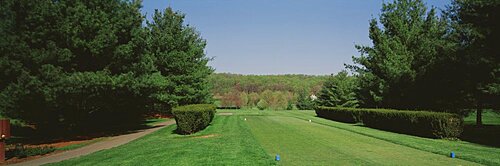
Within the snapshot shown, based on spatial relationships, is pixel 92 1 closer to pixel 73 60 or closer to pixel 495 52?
pixel 73 60

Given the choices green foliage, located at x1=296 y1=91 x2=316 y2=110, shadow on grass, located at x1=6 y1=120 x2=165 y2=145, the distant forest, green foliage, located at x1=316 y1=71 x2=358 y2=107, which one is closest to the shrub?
green foliage, located at x1=316 y1=71 x2=358 y2=107

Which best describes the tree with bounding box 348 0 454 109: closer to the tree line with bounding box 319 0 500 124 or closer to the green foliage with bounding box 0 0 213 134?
the tree line with bounding box 319 0 500 124

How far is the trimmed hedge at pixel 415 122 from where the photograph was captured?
17.2 metres

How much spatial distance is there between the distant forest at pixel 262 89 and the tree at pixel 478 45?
72.0 meters

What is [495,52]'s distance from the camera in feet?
59.7

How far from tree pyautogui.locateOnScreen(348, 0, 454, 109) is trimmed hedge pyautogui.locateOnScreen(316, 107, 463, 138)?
3.51 meters

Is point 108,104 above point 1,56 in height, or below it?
below

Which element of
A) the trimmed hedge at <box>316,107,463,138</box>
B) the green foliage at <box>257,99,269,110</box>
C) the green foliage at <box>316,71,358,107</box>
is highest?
the green foliage at <box>316,71,358,107</box>

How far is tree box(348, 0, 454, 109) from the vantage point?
90.2 feet

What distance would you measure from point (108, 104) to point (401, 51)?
77.6ft

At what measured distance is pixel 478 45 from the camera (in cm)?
1914

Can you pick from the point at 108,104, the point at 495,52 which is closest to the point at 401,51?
the point at 495,52

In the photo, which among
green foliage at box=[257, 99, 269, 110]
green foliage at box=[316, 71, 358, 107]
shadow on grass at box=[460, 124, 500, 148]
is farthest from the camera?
green foliage at box=[257, 99, 269, 110]

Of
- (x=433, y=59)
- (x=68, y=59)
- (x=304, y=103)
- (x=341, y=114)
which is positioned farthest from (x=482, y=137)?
(x=304, y=103)
